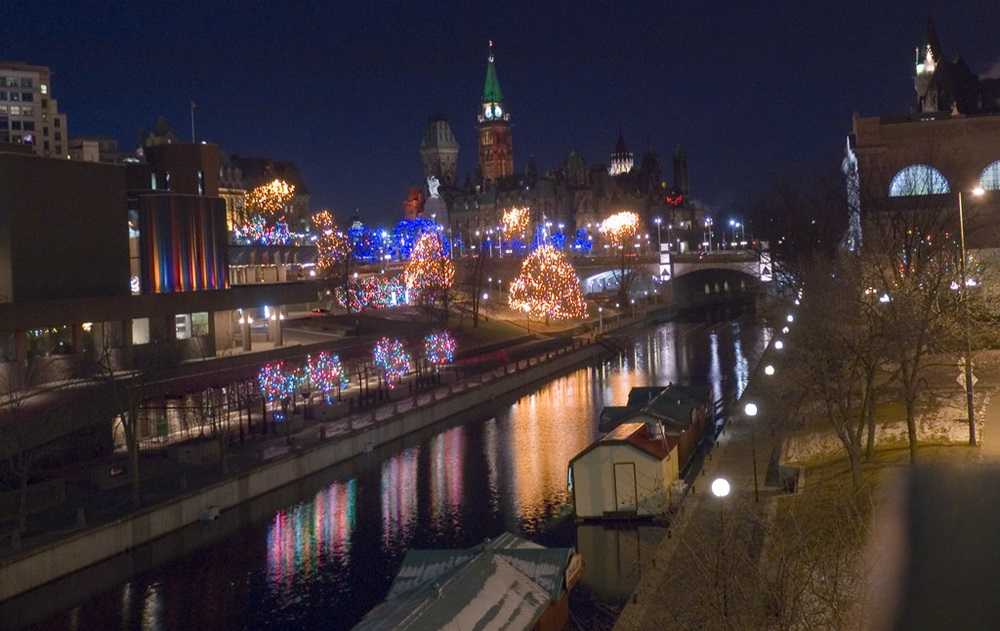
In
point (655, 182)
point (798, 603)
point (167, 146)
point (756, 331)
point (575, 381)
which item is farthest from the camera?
point (655, 182)

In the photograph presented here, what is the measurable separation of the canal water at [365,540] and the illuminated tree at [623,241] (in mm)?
66581

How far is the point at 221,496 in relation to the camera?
32.5 m

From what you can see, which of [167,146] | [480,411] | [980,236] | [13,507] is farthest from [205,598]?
[980,236]

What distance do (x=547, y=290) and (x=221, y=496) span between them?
60775 millimetres

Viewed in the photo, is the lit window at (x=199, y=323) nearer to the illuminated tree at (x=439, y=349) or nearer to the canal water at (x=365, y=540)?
the illuminated tree at (x=439, y=349)

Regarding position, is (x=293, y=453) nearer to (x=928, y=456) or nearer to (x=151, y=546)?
(x=151, y=546)

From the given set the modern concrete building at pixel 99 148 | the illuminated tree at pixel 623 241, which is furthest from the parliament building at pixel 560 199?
the modern concrete building at pixel 99 148

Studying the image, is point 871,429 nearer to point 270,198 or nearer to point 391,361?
point 391,361

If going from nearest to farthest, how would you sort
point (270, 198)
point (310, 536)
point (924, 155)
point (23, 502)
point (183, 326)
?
1. point (23, 502)
2. point (310, 536)
3. point (183, 326)
4. point (924, 155)
5. point (270, 198)

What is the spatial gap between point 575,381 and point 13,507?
4069cm

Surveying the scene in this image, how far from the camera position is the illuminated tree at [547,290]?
91.6 meters

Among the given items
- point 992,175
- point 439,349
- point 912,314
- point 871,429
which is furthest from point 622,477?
point 992,175

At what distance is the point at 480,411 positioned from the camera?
175 feet

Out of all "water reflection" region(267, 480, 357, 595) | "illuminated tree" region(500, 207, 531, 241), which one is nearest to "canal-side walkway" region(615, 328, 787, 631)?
"water reflection" region(267, 480, 357, 595)
